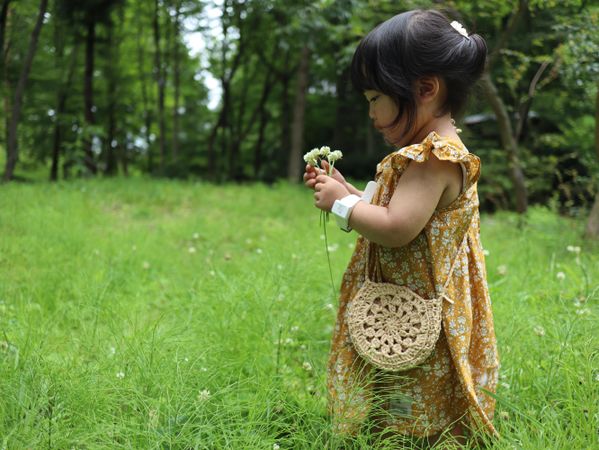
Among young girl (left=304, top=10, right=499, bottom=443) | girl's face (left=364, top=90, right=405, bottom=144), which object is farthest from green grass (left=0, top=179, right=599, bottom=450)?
girl's face (left=364, top=90, right=405, bottom=144)

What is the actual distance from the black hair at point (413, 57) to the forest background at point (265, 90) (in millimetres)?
260

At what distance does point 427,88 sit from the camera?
57.5 inches

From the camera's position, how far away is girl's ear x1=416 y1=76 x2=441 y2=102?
1441 millimetres

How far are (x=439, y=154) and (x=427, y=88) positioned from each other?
0.22 m

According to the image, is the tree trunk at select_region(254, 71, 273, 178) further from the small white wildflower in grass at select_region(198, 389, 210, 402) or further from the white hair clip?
the small white wildflower in grass at select_region(198, 389, 210, 402)

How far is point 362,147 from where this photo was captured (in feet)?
53.7

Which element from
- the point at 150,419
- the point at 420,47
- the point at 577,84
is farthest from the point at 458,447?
the point at 577,84

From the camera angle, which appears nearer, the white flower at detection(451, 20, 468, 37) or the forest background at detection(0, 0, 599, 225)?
the white flower at detection(451, 20, 468, 37)

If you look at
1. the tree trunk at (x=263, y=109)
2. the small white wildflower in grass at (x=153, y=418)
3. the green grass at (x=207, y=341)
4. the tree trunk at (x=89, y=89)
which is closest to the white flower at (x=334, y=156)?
the green grass at (x=207, y=341)

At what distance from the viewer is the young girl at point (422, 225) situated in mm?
1411

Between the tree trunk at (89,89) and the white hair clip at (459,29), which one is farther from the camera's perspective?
the tree trunk at (89,89)

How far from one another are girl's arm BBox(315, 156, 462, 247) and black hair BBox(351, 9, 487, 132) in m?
0.17

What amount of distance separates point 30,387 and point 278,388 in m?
0.81

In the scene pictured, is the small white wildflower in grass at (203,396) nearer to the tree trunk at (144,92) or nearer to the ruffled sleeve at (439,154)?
the ruffled sleeve at (439,154)
